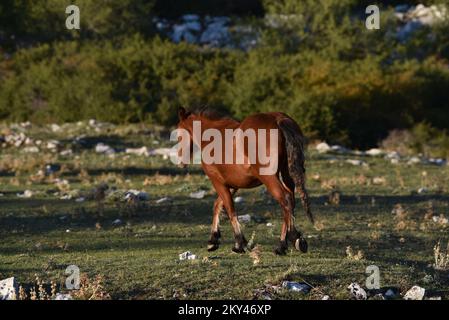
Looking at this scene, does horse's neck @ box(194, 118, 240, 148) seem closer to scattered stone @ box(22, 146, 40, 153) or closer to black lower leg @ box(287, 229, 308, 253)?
black lower leg @ box(287, 229, 308, 253)

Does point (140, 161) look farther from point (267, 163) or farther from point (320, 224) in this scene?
point (267, 163)

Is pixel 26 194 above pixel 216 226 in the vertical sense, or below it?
below

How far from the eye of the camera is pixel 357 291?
10625 mm

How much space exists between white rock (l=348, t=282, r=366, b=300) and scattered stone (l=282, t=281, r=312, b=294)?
48 centimetres

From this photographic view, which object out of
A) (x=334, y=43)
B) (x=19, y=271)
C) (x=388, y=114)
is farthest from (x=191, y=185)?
(x=334, y=43)

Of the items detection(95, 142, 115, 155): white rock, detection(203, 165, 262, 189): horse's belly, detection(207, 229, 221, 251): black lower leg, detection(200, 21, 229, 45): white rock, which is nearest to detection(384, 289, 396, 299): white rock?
detection(203, 165, 262, 189): horse's belly

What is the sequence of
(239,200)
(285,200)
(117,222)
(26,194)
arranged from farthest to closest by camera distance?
1. (26,194)
2. (239,200)
3. (117,222)
4. (285,200)

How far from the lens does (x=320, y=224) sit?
56.3 feet

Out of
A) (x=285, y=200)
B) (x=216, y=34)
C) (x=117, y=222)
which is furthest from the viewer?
(x=216, y=34)

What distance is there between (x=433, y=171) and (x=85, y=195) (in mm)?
12261

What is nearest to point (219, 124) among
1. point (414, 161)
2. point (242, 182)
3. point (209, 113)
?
point (209, 113)

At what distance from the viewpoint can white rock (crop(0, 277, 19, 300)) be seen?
1018 centimetres

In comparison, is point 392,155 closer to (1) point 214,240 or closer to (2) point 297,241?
(1) point 214,240

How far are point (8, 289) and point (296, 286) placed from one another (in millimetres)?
3249
